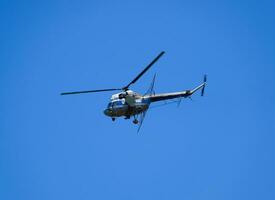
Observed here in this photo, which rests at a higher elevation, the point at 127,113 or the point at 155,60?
the point at 155,60

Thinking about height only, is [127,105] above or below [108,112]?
above

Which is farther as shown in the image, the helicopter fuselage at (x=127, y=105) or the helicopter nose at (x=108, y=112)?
the helicopter nose at (x=108, y=112)

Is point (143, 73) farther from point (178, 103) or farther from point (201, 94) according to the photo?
point (201, 94)

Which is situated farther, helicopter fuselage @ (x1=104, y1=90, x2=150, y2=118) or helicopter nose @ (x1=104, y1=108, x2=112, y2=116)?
helicopter nose @ (x1=104, y1=108, x2=112, y2=116)

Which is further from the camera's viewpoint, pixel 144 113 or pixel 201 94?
pixel 201 94

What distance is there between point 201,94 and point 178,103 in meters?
3.92

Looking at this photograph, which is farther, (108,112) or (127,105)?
(108,112)

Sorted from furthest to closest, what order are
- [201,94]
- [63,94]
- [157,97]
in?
1. [201,94]
2. [157,97]
3. [63,94]

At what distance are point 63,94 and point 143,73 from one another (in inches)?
265

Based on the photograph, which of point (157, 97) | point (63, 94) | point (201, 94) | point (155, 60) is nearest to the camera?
point (155, 60)

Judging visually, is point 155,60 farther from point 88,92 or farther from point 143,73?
point 88,92

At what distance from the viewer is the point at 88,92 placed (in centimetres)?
4769

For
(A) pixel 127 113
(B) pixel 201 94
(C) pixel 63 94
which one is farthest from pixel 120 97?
(B) pixel 201 94

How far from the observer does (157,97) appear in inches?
2034
